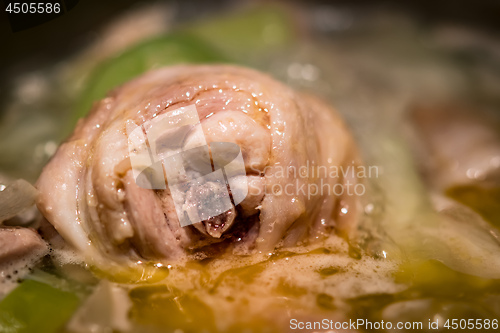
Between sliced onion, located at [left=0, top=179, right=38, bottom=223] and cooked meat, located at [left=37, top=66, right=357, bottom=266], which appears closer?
cooked meat, located at [left=37, top=66, right=357, bottom=266]

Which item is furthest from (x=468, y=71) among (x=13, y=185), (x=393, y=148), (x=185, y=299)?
(x=13, y=185)

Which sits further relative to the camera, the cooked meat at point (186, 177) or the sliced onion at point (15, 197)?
the sliced onion at point (15, 197)

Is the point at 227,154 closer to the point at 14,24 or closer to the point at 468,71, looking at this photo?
the point at 14,24

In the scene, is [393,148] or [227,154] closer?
[227,154]

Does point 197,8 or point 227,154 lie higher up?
point 197,8

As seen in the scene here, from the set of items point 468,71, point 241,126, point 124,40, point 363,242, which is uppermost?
point 124,40

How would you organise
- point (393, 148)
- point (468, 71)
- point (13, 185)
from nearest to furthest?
point (13, 185)
point (393, 148)
point (468, 71)

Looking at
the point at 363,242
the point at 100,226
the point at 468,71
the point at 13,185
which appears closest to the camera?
the point at 100,226
